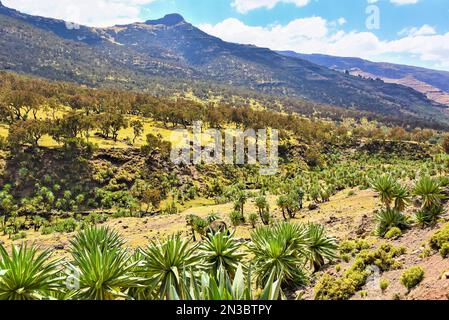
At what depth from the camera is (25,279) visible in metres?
8.41

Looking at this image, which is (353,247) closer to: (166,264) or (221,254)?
(221,254)

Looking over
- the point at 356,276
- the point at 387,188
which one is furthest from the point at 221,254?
the point at 387,188

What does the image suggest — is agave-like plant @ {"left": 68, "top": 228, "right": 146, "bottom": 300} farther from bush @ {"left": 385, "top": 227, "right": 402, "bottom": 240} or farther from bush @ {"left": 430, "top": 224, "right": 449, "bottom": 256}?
bush @ {"left": 385, "top": 227, "right": 402, "bottom": 240}

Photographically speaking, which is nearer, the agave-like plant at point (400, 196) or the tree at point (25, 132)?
the agave-like plant at point (400, 196)

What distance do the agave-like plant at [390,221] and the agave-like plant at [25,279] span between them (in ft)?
57.5

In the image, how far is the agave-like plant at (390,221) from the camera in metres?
19.9

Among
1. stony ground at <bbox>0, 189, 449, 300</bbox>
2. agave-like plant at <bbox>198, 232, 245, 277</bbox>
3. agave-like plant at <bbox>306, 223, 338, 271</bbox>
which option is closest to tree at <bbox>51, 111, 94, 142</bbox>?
stony ground at <bbox>0, 189, 449, 300</bbox>

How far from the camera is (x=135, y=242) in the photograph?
130 feet

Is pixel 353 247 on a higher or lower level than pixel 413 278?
lower

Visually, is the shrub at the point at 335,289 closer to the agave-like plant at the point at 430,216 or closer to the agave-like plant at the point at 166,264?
the agave-like plant at the point at 166,264

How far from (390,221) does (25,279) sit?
61.2ft

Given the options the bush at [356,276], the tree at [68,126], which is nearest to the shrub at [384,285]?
the bush at [356,276]

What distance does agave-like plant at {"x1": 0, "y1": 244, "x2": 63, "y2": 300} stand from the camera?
8164 millimetres

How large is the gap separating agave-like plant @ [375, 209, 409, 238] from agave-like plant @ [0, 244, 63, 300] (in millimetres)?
17529
